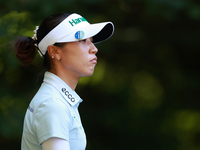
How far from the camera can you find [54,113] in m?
1.31

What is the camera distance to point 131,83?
304cm

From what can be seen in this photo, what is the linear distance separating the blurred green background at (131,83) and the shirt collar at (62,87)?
1408 mm

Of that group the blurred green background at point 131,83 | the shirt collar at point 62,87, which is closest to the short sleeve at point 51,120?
the shirt collar at point 62,87

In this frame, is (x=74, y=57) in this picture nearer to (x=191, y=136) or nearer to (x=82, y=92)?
(x=82, y=92)

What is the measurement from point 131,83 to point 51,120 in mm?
1819

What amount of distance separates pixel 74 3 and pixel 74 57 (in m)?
1.43

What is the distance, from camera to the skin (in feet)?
5.29

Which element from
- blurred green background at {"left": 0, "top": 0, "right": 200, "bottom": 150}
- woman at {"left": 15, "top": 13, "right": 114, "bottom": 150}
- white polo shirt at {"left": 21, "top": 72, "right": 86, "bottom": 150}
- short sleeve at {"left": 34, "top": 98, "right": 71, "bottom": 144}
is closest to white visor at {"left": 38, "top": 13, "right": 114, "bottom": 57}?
woman at {"left": 15, "top": 13, "right": 114, "bottom": 150}

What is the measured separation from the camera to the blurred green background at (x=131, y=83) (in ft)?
9.84

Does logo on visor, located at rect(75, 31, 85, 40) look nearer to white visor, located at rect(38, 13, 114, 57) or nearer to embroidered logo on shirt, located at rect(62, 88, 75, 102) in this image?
white visor, located at rect(38, 13, 114, 57)

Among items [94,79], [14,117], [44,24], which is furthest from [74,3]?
[44,24]

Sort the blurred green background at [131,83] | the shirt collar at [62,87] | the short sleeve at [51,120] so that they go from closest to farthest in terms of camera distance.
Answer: the short sleeve at [51,120] → the shirt collar at [62,87] → the blurred green background at [131,83]

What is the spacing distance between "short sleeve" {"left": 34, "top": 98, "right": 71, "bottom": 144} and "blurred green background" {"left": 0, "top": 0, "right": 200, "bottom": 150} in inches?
64.2

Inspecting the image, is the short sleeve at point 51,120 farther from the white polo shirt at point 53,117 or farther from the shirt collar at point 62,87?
the shirt collar at point 62,87
